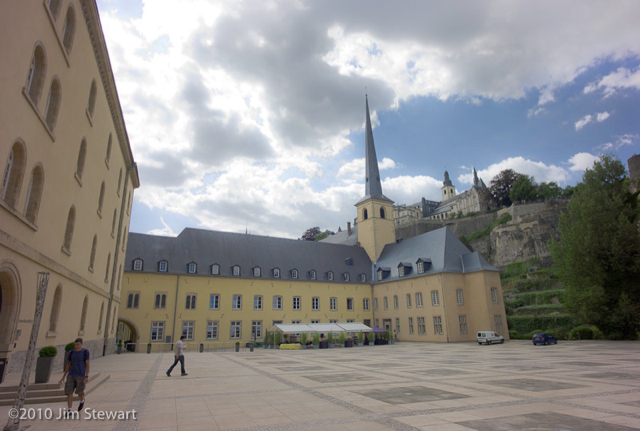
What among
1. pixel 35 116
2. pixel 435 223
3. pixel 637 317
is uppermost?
pixel 435 223

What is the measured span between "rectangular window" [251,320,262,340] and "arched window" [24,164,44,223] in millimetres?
32479

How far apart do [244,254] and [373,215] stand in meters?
19.9

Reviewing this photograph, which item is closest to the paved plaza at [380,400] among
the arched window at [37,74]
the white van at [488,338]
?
the arched window at [37,74]

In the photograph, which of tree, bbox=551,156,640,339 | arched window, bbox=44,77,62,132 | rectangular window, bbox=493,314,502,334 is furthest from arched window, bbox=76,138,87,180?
rectangular window, bbox=493,314,502,334

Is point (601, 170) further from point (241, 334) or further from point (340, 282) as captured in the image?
point (241, 334)

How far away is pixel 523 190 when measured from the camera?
76.6m

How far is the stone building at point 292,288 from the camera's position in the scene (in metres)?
38.6

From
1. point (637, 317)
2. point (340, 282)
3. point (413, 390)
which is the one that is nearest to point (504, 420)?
point (413, 390)

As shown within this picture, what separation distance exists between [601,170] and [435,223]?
52381 millimetres

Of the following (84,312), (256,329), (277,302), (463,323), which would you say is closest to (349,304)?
(277,302)

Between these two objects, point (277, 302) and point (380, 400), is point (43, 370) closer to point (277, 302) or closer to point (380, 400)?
point (380, 400)

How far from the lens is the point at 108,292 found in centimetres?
2716

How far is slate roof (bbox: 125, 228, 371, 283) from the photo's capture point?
1585 inches

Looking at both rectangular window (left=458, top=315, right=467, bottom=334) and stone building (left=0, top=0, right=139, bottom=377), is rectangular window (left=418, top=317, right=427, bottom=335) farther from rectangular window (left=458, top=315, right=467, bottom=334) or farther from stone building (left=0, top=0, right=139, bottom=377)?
stone building (left=0, top=0, right=139, bottom=377)
